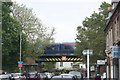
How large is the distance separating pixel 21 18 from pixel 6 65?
9.66 metres

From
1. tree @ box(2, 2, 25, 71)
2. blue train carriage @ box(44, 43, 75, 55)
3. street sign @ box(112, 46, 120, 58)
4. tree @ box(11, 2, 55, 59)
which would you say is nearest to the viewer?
street sign @ box(112, 46, 120, 58)

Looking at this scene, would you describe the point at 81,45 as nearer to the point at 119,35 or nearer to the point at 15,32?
the point at 15,32

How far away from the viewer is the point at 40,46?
191 ft

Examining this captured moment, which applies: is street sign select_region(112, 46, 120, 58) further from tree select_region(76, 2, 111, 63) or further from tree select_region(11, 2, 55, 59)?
tree select_region(11, 2, 55, 59)

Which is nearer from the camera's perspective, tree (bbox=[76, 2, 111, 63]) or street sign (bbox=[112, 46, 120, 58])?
street sign (bbox=[112, 46, 120, 58])

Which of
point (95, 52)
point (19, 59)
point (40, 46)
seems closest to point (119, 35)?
point (95, 52)

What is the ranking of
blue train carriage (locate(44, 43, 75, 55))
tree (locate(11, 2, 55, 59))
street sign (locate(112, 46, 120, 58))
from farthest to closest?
blue train carriage (locate(44, 43, 75, 55)) → tree (locate(11, 2, 55, 59)) → street sign (locate(112, 46, 120, 58))

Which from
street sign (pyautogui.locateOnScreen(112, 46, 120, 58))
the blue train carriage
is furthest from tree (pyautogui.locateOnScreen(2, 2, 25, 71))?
the blue train carriage

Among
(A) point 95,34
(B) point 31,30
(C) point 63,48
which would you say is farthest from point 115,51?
(C) point 63,48

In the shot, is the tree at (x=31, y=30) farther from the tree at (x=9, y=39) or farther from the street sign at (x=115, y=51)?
the street sign at (x=115, y=51)

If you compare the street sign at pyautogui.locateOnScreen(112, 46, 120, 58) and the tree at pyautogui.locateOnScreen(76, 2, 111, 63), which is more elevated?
the tree at pyautogui.locateOnScreen(76, 2, 111, 63)

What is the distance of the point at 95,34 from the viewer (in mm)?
46500

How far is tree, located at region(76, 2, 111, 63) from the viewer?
46.1 metres

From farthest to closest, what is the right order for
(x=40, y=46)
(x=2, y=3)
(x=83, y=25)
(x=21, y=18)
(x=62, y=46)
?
(x=62, y=46) < (x=40, y=46) < (x=21, y=18) < (x=83, y=25) < (x=2, y=3)
